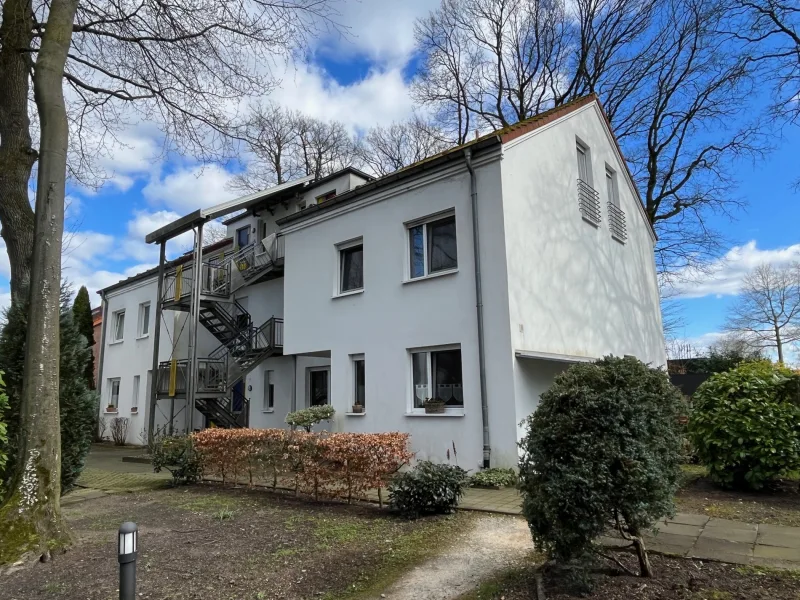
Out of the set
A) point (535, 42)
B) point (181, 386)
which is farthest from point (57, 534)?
point (535, 42)

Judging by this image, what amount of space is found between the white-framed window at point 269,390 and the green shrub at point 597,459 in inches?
513

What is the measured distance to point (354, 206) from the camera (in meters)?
13.1

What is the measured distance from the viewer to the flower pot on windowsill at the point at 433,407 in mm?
10734

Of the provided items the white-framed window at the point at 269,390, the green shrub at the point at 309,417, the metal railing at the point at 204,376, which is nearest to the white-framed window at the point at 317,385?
the white-framed window at the point at 269,390

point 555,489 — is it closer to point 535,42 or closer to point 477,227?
point 477,227

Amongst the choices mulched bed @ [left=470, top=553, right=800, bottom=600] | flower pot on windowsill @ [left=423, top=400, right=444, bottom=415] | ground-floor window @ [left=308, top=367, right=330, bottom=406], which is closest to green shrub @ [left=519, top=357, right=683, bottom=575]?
mulched bed @ [left=470, top=553, right=800, bottom=600]

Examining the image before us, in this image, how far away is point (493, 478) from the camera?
9.20m

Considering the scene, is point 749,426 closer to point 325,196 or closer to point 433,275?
point 433,275

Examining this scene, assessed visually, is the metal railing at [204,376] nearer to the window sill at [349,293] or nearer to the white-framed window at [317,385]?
the white-framed window at [317,385]

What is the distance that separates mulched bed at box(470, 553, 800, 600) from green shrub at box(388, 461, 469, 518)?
2281 millimetres

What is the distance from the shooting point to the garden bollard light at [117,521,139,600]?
3.49 meters

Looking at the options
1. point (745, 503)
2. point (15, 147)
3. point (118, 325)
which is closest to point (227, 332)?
point (15, 147)

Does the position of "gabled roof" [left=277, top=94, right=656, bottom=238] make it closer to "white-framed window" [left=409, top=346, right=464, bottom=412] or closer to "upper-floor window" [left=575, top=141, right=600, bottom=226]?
"upper-floor window" [left=575, top=141, right=600, bottom=226]

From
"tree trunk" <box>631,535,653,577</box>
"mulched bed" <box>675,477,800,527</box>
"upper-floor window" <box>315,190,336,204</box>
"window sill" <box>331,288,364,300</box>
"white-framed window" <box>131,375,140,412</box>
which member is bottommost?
"mulched bed" <box>675,477,800,527</box>
